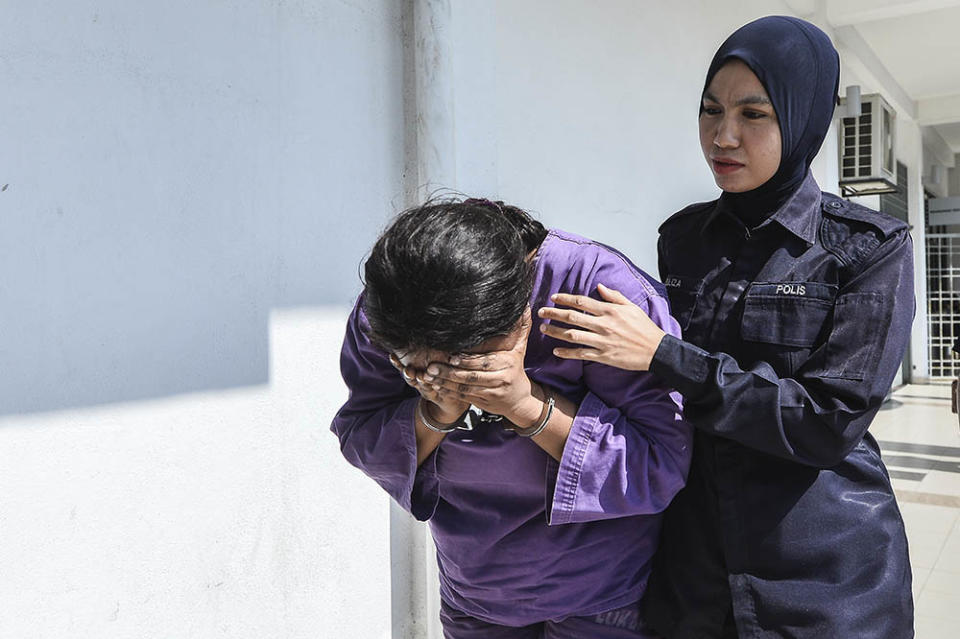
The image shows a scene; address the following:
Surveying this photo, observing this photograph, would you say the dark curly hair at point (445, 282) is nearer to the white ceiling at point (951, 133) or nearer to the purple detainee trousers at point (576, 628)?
the purple detainee trousers at point (576, 628)

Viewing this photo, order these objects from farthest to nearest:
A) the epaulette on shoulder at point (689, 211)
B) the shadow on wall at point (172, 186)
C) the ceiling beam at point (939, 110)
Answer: the ceiling beam at point (939, 110) < the shadow on wall at point (172, 186) < the epaulette on shoulder at point (689, 211)

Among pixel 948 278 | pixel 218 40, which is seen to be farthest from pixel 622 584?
pixel 948 278

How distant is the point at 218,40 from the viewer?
6.49 feet

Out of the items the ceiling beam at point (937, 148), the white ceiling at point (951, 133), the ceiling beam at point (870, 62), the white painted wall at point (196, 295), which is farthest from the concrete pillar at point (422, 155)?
the white ceiling at point (951, 133)

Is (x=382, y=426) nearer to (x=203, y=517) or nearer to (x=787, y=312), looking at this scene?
(x=787, y=312)

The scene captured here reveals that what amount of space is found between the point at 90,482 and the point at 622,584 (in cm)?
107

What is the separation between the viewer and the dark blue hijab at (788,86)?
1284 mm

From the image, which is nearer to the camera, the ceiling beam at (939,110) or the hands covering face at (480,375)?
the hands covering face at (480,375)

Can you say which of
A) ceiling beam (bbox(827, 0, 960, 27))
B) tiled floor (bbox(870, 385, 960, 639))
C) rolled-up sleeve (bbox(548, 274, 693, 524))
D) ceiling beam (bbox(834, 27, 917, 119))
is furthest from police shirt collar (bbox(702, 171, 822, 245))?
ceiling beam (bbox(834, 27, 917, 119))

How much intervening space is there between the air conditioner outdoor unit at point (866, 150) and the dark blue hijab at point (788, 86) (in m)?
6.79

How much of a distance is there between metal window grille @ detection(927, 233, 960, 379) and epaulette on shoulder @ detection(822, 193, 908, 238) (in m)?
12.4

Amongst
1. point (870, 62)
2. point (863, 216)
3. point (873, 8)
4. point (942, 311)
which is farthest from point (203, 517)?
point (942, 311)

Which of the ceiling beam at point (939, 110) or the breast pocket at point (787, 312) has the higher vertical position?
the ceiling beam at point (939, 110)

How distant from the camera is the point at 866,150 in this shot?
759 cm
